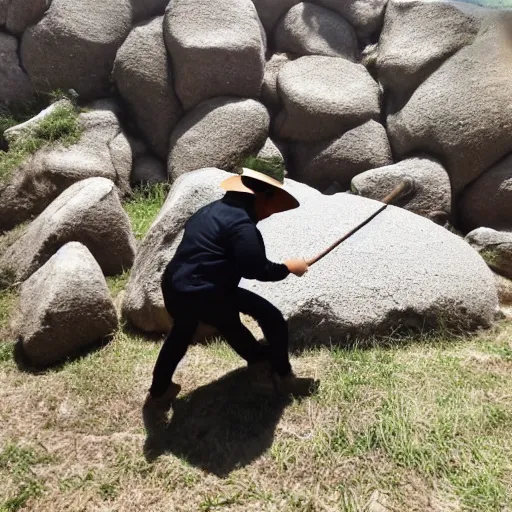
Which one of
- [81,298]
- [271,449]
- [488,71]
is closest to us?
[271,449]

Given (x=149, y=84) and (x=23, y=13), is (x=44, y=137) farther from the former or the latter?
(x=23, y=13)

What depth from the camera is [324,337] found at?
Result: 375cm

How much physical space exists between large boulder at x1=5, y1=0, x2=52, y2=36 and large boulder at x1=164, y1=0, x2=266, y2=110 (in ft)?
4.95

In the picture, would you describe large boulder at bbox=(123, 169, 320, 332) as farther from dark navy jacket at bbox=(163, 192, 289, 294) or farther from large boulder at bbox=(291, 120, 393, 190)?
large boulder at bbox=(291, 120, 393, 190)

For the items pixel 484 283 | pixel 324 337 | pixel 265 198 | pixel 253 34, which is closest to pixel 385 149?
pixel 253 34

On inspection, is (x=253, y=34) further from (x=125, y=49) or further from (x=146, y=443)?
(x=146, y=443)

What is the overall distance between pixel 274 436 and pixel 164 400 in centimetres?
69

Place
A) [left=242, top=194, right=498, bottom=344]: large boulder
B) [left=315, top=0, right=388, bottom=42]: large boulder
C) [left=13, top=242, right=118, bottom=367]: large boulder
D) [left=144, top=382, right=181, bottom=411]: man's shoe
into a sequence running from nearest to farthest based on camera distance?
[left=144, top=382, right=181, bottom=411]: man's shoe
[left=242, top=194, right=498, bottom=344]: large boulder
[left=13, top=242, right=118, bottom=367]: large boulder
[left=315, top=0, right=388, bottom=42]: large boulder

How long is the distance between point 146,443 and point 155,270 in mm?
1405

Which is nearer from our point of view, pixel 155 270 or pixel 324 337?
pixel 324 337

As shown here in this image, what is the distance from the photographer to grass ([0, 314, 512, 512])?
277 centimetres

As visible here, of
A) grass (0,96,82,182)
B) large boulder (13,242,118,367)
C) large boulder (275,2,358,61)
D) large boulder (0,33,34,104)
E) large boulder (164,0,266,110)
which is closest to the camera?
large boulder (13,242,118,367)

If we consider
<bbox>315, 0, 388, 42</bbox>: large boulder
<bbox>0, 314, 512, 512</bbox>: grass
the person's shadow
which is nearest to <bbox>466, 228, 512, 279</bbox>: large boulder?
<bbox>0, 314, 512, 512</bbox>: grass

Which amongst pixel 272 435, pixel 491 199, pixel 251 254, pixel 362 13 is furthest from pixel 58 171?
pixel 491 199
